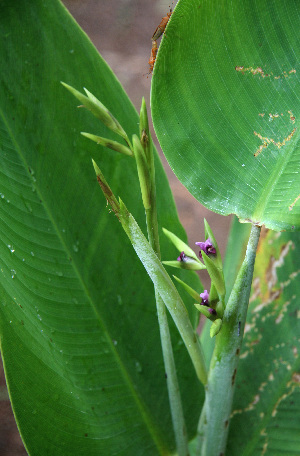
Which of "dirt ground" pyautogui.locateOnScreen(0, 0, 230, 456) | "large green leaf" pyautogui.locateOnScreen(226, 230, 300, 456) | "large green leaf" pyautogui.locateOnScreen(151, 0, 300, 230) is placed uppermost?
"dirt ground" pyautogui.locateOnScreen(0, 0, 230, 456)

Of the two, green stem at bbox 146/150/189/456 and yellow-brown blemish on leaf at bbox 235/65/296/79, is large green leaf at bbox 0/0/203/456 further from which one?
yellow-brown blemish on leaf at bbox 235/65/296/79

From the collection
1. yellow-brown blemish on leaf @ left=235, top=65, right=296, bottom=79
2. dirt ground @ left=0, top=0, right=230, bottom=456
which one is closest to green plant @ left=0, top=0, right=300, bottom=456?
yellow-brown blemish on leaf @ left=235, top=65, right=296, bottom=79

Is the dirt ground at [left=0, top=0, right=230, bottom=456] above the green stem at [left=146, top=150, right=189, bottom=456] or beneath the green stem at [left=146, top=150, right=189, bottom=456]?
above

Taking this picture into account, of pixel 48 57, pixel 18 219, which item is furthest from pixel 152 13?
pixel 18 219

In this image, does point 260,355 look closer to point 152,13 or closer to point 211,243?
point 211,243

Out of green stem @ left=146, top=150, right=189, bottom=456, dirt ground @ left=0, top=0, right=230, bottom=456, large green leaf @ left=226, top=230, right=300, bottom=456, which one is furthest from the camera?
dirt ground @ left=0, top=0, right=230, bottom=456

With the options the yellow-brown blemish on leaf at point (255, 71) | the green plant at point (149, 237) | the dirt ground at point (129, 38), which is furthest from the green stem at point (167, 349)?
the dirt ground at point (129, 38)

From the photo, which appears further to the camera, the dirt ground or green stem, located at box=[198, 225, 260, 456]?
the dirt ground

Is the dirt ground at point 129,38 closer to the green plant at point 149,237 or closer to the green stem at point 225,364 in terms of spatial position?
the green plant at point 149,237
